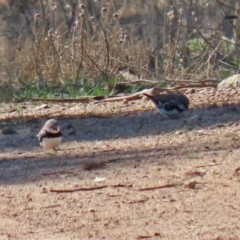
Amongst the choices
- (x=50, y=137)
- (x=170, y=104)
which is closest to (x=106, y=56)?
(x=170, y=104)

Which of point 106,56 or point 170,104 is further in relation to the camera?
point 106,56

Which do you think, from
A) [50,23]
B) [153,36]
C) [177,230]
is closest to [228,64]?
[153,36]

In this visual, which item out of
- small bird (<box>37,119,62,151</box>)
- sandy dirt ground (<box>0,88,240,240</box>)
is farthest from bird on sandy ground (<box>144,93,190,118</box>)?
small bird (<box>37,119,62,151</box>)

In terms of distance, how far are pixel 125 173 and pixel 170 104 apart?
1.79 meters

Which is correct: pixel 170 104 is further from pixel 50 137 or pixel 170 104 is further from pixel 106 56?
pixel 106 56

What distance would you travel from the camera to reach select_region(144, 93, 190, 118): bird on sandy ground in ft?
28.5

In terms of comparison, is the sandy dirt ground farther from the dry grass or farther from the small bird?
the dry grass

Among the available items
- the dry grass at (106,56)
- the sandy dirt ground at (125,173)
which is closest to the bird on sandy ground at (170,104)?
the sandy dirt ground at (125,173)

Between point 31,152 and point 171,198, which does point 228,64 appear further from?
point 171,198

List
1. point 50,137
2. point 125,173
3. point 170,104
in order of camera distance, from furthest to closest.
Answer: point 170,104 < point 50,137 < point 125,173

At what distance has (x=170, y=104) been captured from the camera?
8.52m

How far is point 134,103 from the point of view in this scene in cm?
984

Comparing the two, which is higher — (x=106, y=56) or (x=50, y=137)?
(x=50, y=137)

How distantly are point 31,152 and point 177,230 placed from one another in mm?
2926
